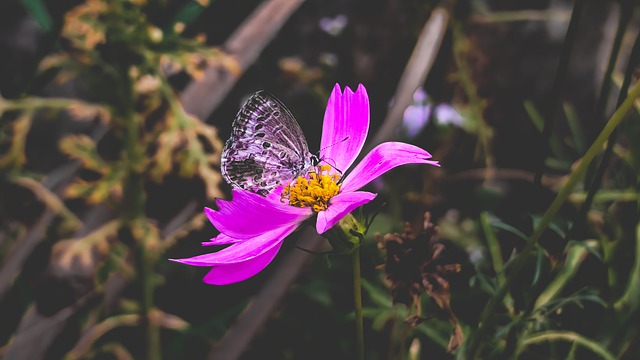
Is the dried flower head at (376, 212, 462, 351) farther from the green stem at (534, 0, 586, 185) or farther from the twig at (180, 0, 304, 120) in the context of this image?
the twig at (180, 0, 304, 120)

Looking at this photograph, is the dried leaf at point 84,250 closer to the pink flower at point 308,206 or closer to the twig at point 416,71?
the twig at point 416,71

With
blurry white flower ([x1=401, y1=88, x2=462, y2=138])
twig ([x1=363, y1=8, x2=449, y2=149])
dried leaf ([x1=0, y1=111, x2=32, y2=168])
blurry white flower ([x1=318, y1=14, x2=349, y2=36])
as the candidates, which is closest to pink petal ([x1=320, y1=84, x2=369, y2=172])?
twig ([x1=363, y1=8, x2=449, y2=149])

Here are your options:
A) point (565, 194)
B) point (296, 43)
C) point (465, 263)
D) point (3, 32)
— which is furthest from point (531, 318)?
point (3, 32)

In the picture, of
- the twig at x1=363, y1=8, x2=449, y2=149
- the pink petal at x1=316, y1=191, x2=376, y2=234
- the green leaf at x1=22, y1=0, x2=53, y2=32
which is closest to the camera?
the pink petal at x1=316, y1=191, x2=376, y2=234

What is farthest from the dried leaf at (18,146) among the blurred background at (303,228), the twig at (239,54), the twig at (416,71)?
the twig at (416,71)

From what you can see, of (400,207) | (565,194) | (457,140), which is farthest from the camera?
(457,140)

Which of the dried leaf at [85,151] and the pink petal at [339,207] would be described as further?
the dried leaf at [85,151]

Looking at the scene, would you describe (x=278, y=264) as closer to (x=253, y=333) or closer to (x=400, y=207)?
(x=253, y=333)
